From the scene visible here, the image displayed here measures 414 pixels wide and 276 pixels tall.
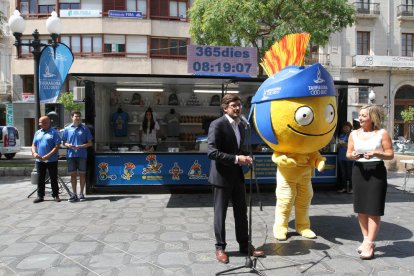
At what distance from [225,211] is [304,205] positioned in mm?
1596

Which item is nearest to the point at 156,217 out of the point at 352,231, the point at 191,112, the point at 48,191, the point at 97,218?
the point at 97,218

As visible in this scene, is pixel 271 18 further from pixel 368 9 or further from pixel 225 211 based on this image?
pixel 368 9

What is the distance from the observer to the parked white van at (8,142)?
1938 centimetres

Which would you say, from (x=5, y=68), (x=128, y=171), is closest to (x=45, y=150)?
(x=128, y=171)

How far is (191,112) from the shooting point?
1105 cm

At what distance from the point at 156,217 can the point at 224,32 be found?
10.8m

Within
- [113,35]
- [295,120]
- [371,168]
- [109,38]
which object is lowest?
[371,168]

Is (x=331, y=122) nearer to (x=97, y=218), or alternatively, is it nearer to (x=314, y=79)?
(x=314, y=79)

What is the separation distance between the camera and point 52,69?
33.1 ft

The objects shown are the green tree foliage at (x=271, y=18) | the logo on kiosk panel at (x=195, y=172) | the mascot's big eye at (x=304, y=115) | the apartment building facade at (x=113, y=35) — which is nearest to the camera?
the mascot's big eye at (x=304, y=115)

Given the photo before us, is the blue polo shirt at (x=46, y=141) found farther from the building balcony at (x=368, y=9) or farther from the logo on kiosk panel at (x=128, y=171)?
the building balcony at (x=368, y=9)

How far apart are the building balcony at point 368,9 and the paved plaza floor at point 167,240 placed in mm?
28468

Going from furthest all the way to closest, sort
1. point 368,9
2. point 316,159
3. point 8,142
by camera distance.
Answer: point 368,9
point 8,142
point 316,159

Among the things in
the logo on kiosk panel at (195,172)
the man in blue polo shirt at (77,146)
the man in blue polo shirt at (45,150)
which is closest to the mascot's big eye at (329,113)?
the logo on kiosk panel at (195,172)
